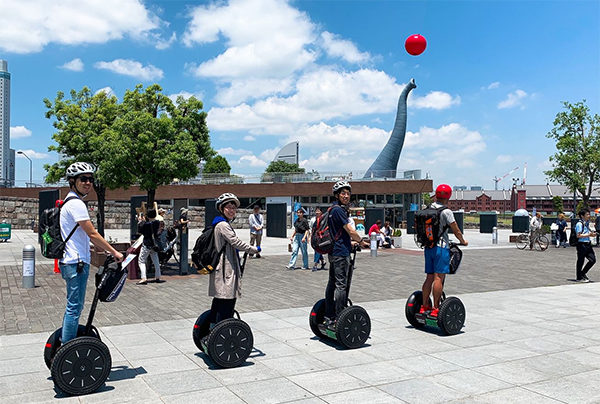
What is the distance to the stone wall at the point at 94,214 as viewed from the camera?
31.3 meters

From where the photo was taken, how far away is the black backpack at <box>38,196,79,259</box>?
4.56 meters

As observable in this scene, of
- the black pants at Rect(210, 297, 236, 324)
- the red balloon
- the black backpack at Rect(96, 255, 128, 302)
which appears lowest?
the black pants at Rect(210, 297, 236, 324)

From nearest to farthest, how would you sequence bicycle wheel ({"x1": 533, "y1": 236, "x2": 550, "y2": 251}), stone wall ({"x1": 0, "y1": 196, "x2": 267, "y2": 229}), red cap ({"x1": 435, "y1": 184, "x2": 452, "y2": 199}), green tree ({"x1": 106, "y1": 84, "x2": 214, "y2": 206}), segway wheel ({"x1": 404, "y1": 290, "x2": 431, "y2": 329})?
red cap ({"x1": 435, "y1": 184, "x2": 452, "y2": 199}), segway wheel ({"x1": 404, "y1": 290, "x2": 431, "y2": 329}), green tree ({"x1": 106, "y1": 84, "x2": 214, "y2": 206}), bicycle wheel ({"x1": 533, "y1": 236, "x2": 550, "y2": 251}), stone wall ({"x1": 0, "y1": 196, "x2": 267, "y2": 229})

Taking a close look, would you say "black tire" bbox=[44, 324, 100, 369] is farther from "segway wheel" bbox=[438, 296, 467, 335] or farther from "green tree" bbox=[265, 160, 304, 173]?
"green tree" bbox=[265, 160, 304, 173]

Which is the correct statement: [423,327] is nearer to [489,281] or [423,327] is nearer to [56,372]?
[56,372]

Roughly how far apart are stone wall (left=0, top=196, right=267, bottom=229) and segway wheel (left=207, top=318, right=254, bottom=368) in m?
29.1

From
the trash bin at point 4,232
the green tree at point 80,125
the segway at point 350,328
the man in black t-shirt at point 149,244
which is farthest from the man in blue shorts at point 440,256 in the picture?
the trash bin at point 4,232

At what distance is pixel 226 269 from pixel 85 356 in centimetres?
149

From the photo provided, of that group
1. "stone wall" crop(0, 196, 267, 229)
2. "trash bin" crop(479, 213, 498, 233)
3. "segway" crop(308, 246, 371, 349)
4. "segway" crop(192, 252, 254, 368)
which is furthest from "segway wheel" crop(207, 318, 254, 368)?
"trash bin" crop(479, 213, 498, 233)

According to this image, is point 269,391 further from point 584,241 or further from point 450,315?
point 584,241

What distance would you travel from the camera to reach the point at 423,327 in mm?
7113

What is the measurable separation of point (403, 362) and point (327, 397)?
1365 millimetres

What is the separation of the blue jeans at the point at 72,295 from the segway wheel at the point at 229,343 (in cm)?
125

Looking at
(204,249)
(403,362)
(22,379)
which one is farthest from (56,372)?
(403,362)
